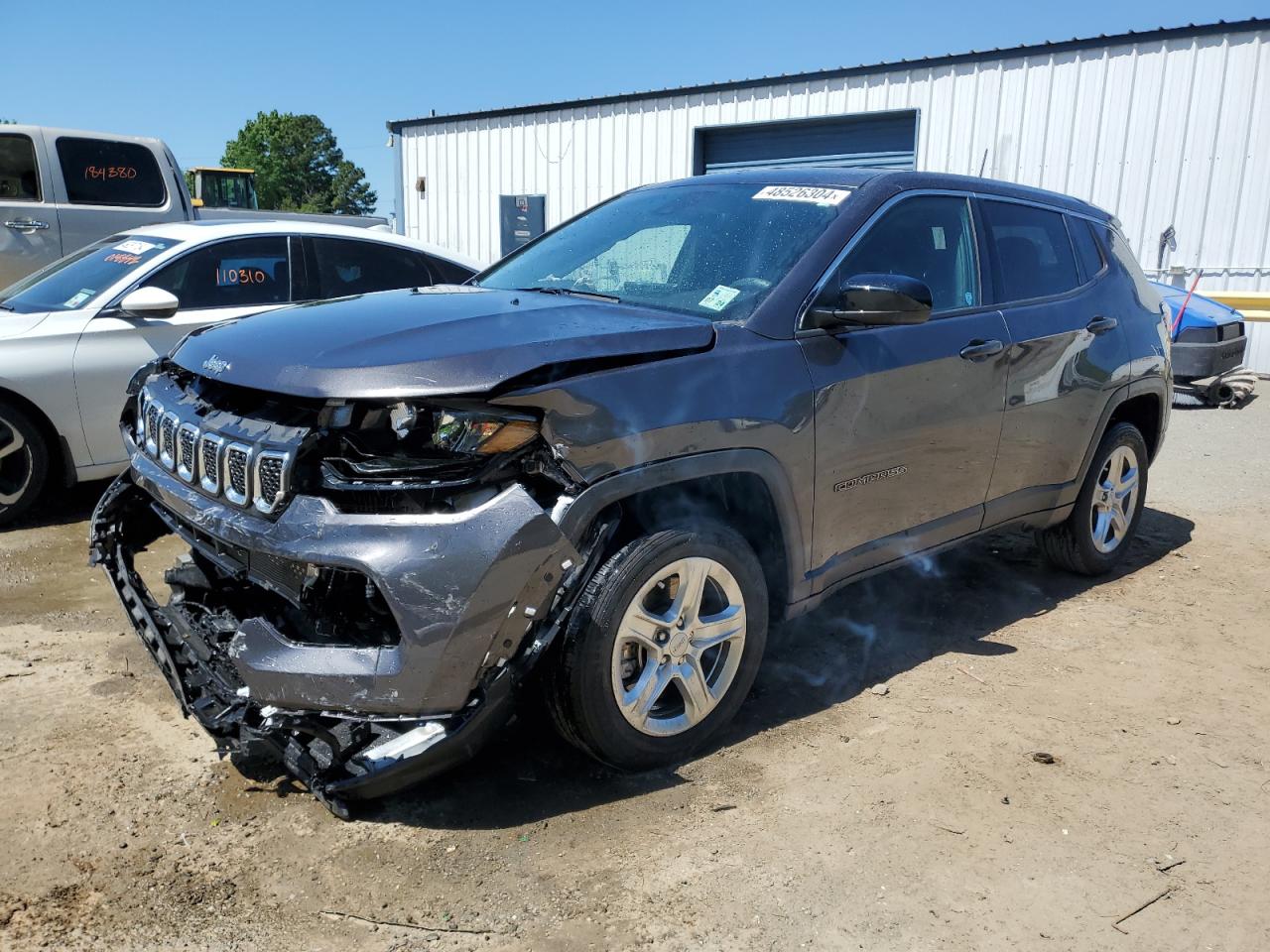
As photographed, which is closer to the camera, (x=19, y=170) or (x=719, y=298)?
(x=719, y=298)

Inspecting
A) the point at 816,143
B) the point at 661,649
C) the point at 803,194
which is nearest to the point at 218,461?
the point at 661,649

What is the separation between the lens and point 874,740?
343 cm

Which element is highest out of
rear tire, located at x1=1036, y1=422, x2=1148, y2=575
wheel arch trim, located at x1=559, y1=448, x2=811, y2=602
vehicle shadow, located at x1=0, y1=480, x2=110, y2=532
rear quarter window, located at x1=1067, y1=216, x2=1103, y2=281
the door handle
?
rear quarter window, located at x1=1067, y1=216, x2=1103, y2=281

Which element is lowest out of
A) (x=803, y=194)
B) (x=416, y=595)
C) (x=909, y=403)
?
(x=416, y=595)

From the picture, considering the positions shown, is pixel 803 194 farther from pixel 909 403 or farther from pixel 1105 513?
pixel 1105 513

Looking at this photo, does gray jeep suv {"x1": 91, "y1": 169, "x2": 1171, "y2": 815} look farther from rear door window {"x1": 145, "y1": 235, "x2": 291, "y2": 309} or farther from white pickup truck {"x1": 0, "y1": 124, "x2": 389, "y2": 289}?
white pickup truck {"x1": 0, "y1": 124, "x2": 389, "y2": 289}

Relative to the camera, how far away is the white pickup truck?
327 inches

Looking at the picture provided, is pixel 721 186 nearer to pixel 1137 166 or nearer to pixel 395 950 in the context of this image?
pixel 395 950

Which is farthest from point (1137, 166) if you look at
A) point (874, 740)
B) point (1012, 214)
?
point (874, 740)

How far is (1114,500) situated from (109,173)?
8167 millimetres

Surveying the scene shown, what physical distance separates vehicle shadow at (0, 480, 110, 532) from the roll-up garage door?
34.3 ft

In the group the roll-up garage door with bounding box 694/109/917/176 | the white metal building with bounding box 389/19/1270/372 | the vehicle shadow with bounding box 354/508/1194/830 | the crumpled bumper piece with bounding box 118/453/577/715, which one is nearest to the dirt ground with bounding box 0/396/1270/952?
the vehicle shadow with bounding box 354/508/1194/830

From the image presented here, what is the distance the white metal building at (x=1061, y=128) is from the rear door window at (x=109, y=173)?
9199 mm

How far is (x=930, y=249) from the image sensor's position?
156 inches
